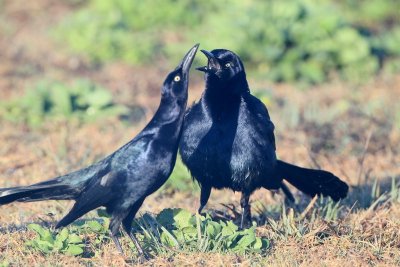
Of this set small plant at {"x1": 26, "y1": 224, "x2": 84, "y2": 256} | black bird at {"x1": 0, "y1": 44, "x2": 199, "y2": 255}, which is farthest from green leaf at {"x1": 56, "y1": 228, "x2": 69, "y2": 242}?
black bird at {"x1": 0, "y1": 44, "x2": 199, "y2": 255}

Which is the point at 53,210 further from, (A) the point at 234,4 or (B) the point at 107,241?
(A) the point at 234,4

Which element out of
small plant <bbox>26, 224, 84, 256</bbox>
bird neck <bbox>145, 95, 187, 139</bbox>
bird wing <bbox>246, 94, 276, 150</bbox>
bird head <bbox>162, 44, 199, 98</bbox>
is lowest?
small plant <bbox>26, 224, 84, 256</bbox>

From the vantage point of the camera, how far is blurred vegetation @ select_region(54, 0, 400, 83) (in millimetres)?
10344

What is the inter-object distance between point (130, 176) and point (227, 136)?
90 cm

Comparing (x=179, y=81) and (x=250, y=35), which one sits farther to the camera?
(x=250, y=35)

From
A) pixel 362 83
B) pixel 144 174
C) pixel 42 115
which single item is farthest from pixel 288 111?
pixel 144 174

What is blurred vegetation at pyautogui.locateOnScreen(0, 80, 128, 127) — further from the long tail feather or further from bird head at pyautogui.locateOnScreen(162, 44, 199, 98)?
bird head at pyautogui.locateOnScreen(162, 44, 199, 98)

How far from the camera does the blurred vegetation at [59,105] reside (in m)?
8.54

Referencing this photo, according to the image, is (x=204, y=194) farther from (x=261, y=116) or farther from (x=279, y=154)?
(x=279, y=154)

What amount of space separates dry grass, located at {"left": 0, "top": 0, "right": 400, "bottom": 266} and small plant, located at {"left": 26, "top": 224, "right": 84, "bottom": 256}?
0.13ft

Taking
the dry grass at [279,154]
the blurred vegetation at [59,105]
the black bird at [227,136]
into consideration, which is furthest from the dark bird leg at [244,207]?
the blurred vegetation at [59,105]

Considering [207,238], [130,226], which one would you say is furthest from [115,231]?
[207,238]

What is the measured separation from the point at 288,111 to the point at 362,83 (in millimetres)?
1812

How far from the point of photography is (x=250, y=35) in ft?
34.0
